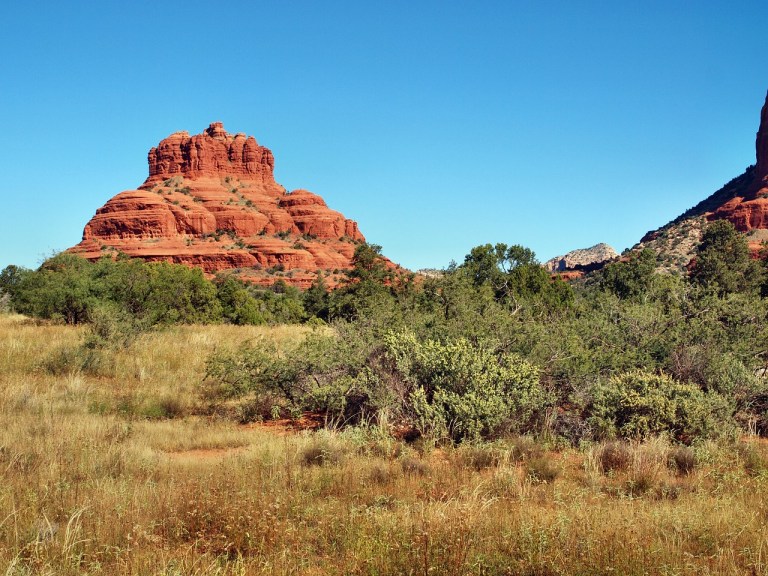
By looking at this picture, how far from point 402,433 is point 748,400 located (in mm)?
5823

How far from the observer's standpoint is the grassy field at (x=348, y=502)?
3.92 metres

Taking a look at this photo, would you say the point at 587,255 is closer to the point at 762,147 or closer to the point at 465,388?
the point at 762,147

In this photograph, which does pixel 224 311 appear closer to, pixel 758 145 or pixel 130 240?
pixel 130 240

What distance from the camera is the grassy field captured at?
3.92 meters

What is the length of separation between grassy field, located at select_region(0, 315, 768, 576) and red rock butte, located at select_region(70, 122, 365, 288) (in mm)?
86961

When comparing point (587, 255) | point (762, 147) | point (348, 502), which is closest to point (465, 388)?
point (348, 502)

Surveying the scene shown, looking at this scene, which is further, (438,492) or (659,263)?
(659,263)

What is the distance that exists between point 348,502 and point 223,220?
119m

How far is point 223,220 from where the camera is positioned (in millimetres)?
117375

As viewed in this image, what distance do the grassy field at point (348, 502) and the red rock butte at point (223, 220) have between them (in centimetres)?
8696

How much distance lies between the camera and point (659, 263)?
81.0 meters

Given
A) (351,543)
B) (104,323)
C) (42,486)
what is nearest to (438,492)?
(351,543)

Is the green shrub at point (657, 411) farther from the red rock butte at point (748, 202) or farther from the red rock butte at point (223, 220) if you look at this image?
the red rock butte at point (748, 202)

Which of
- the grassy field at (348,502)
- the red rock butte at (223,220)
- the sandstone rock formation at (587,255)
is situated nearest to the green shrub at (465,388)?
the grassy field at (348,502)
